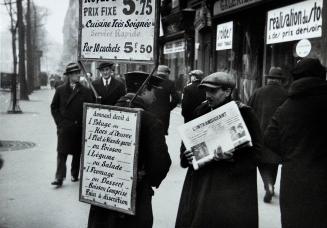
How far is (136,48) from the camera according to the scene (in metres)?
3.72

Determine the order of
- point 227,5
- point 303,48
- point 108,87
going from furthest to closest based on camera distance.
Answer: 1. point 227,5
2. point 303,48
3. point 108,87

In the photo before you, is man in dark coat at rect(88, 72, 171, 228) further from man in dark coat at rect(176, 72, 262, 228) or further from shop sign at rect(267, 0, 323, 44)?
shop sign at rect(267, 0, 323, 44)

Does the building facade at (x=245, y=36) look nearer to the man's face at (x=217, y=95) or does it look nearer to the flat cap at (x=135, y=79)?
the man's face at (x=217, y=95)

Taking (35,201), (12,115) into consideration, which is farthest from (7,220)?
(12,115)

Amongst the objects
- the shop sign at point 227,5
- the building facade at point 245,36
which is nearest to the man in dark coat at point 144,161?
the building facade at point 245,36

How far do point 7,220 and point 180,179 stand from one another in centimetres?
313

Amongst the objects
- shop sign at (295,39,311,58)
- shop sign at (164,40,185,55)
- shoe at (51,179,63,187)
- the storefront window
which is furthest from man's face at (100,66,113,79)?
shop sign at (164,40,185,55)

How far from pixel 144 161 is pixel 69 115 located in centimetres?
427

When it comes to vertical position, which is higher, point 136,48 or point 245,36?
point 245,36

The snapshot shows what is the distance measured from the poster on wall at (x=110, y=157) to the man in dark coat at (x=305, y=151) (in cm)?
132

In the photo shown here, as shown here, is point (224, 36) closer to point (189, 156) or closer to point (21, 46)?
point (21, 46)

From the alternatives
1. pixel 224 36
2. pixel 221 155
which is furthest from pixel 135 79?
pixel 224 36

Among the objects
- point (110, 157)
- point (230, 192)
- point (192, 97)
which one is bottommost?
point (230, 192)

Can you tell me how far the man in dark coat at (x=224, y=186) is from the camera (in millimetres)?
3619
